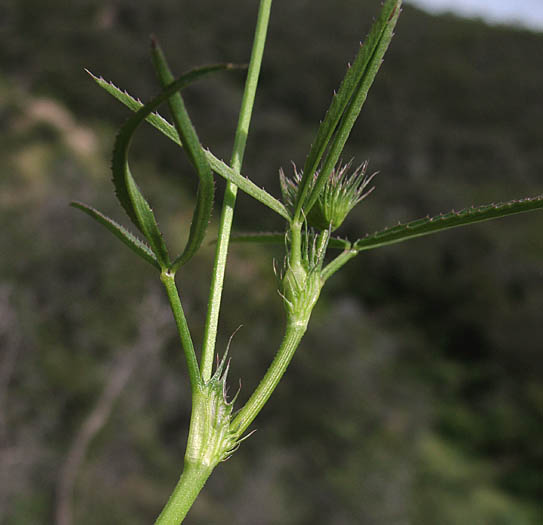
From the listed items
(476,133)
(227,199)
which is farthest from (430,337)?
(227,199)

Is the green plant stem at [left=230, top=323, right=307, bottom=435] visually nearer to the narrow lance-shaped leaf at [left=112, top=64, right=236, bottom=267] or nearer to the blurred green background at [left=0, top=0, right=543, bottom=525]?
the narrow lance-shaped leaf at [left=112, top=64, right=236, bottom=267]

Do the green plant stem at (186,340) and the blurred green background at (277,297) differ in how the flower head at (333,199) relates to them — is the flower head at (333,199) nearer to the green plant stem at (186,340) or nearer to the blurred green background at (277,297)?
the green plant stem at (186,340)

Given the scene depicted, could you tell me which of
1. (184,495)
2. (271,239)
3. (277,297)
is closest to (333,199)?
(271,239)

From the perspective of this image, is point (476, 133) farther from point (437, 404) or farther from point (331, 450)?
point (331, 450)

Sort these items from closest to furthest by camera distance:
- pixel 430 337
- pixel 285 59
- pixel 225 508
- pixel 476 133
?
pixel 225 508 < pixel 430 337 < pixel 476 133 < pixel 285 59

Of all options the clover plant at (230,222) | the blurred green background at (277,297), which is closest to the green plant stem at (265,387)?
the clover plant at (230,222)
